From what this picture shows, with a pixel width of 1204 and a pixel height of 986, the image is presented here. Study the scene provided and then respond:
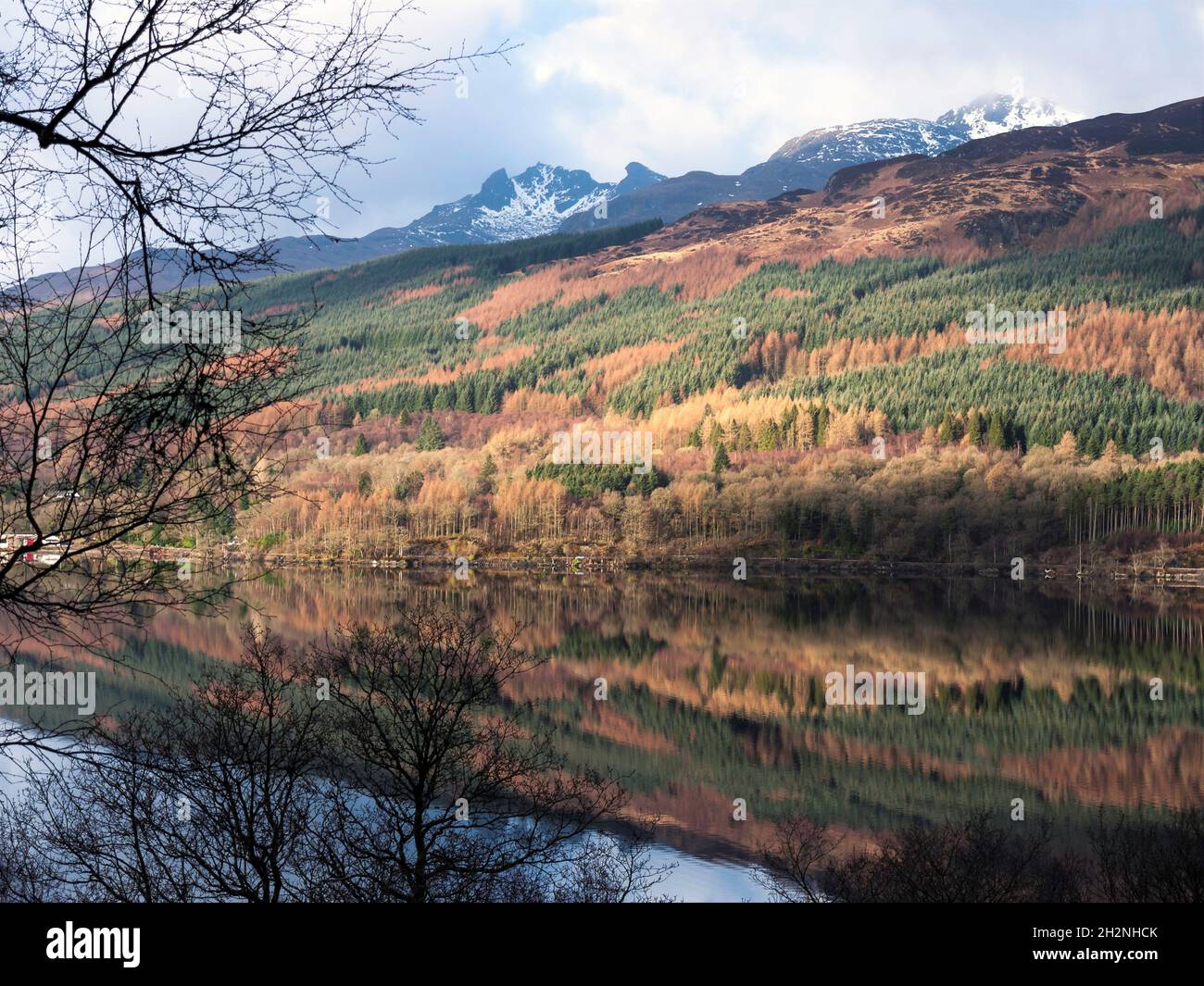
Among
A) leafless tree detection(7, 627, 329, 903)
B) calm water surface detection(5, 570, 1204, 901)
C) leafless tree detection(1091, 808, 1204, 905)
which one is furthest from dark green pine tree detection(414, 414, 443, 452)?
leafless tree detection(7, 627, 329, 903)

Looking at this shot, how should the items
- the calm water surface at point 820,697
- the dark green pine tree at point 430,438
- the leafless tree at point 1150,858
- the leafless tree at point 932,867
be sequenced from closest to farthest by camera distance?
the leafless tree at point 1150,858 → the leafless tree at point 932,867 → the calm water surface at point 820,697 → the dark green pine tree at point 430,438

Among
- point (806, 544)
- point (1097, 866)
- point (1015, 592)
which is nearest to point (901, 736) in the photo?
point (1097, 866)

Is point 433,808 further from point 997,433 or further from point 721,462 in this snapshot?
point 997,433

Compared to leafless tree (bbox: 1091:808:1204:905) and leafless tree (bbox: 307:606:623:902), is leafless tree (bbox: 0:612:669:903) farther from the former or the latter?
leafless tree (bbox: 1091:808:1204:905)

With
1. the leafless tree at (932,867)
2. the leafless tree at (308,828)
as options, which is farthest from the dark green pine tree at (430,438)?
the leafless tree at (932,867)

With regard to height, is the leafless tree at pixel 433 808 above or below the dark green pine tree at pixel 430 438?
below

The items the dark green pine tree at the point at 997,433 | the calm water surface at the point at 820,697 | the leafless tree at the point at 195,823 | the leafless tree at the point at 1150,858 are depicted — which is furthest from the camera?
the dark green pine tree at the point at 997,433

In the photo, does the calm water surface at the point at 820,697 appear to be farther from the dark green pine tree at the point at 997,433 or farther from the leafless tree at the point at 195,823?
the dark green pine tree at the point at 997,433

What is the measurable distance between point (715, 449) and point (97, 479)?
467 feet

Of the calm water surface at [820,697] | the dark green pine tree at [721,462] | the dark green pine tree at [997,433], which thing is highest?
the dark green pine tree at [997,433]

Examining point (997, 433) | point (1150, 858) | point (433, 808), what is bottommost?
point (1150, 858)

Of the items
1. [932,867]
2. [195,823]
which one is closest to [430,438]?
[932,867]

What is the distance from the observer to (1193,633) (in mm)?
69375

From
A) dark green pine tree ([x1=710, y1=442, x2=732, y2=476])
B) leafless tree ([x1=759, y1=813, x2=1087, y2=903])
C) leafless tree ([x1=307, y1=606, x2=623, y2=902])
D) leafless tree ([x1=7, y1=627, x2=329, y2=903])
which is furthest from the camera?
dark green pine tree ([x1=710, y1=442, x2=732, y2=476])
